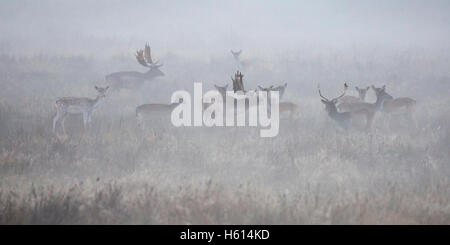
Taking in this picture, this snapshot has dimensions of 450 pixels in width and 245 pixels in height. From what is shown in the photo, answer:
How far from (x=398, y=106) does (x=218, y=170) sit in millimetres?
6371

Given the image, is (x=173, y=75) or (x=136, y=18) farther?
(x=136, y=18)

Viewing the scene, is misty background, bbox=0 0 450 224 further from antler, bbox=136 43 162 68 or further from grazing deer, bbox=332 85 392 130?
antler, bbox=136 43 162 68

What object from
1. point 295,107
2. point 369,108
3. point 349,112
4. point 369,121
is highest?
point 295,107

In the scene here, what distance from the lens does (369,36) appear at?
41438 mm

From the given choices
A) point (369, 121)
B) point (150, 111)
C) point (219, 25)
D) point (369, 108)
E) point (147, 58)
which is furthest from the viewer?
point (219, 25)

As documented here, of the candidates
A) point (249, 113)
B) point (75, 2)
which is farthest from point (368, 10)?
point (249, 113)

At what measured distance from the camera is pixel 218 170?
33.6 ft

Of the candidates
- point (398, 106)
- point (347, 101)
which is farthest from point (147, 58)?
point (398, 106)

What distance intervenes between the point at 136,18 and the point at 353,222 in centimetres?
4378

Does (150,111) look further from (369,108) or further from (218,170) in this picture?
(369,108)

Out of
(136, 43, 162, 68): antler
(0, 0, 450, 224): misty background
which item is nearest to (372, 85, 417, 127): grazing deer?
(0, 0, 450, 224): misty background

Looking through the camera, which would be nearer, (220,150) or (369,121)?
(220,150)

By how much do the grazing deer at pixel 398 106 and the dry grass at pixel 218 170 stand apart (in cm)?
37
